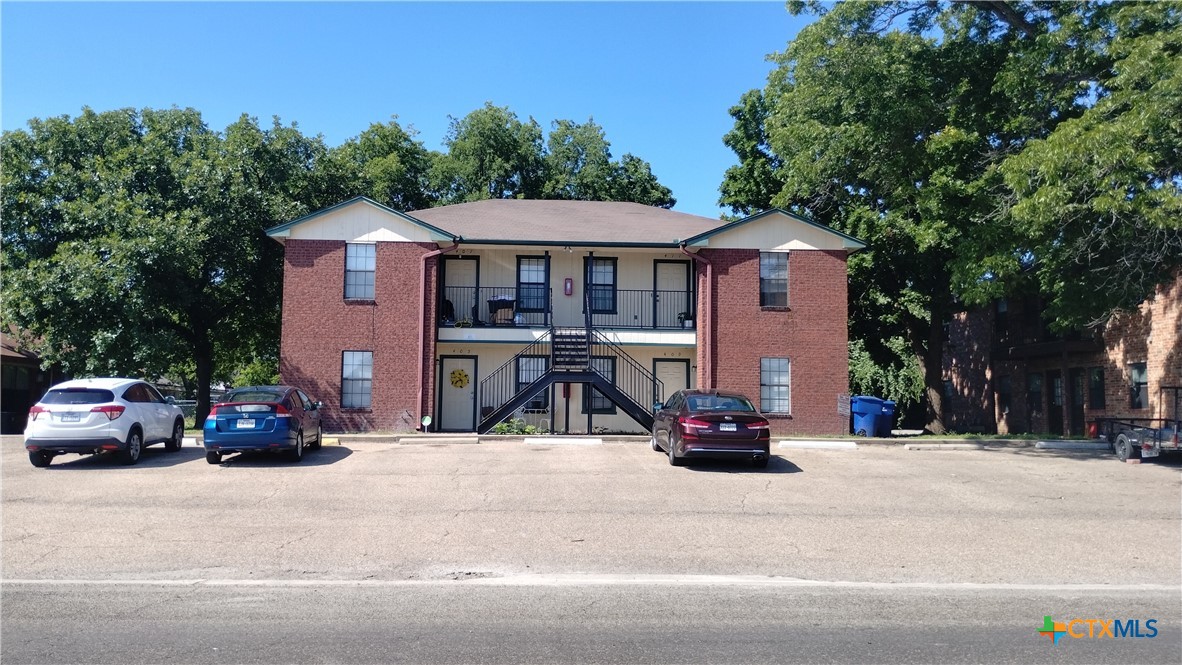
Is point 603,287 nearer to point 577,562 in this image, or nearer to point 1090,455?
point 1090,455

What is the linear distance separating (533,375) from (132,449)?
11007mm

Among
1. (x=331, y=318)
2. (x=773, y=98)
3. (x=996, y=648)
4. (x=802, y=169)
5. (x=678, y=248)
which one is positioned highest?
(x=773, y=98)

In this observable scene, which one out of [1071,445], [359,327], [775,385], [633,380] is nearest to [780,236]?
[775,385]

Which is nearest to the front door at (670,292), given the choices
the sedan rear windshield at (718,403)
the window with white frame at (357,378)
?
the window with white frame at (357,378)

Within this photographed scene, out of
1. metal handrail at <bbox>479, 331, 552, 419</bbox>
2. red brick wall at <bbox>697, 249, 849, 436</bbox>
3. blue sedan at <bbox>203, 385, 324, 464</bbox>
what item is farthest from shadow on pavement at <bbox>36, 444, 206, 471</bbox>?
red brick wall at <bbox>697, 249, 849, 436</bbox>

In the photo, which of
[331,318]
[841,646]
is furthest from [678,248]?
[841,646]

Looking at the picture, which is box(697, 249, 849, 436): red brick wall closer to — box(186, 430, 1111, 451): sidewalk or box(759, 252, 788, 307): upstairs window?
box(759, 252, 788, 307): upstairs window

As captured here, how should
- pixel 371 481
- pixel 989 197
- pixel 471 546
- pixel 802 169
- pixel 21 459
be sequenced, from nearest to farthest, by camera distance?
pixel 471 546 → pixel 371 481 → pixel 21 459 → pixel 989 197 → pixel 802 169

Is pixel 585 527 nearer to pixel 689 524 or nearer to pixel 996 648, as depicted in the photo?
pixel 689 524

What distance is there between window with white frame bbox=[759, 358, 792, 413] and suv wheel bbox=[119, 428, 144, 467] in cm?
1467

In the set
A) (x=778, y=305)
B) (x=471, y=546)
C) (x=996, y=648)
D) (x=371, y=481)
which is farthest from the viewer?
(x=778, y=305)

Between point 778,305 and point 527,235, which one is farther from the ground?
point 527,235

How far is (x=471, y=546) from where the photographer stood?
938 cm

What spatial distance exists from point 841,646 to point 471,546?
464 centimetres
